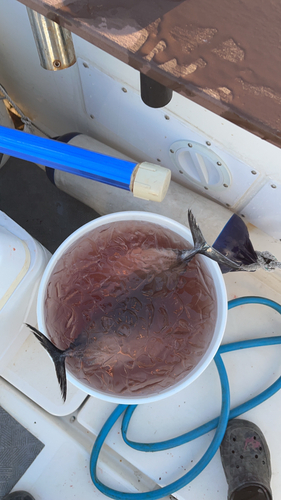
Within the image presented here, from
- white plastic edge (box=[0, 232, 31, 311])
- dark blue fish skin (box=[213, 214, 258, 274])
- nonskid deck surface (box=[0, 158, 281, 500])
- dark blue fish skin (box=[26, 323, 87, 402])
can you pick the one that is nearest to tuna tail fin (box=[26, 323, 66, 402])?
dark blue fish skin (box=[26, 323, 87, 402])

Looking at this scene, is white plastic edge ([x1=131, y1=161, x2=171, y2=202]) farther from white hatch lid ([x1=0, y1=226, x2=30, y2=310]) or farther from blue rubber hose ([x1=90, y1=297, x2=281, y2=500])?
blue rubber hose ([x1=90, y1=297, x2=281, y2=500])

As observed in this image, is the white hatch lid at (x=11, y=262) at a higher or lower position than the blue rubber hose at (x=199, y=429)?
higher

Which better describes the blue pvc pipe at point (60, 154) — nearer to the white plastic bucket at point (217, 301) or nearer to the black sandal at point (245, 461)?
the white plastic bucket at point (217, 301)

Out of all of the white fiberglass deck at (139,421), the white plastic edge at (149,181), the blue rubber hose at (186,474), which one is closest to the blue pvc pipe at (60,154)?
the white plastic edge at (149,181)

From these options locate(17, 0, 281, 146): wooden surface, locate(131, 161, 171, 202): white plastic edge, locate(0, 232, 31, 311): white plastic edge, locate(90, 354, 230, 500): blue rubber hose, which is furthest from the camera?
locate(90, 354, 230, 500): blue rubber hose

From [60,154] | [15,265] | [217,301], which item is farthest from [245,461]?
[60,154]
